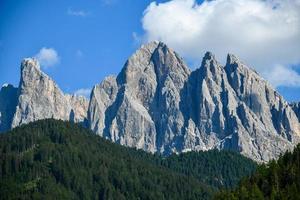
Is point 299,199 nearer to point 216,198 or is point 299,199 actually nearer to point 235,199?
point 235,199

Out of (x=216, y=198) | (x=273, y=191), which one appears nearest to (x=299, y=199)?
(x=273, y=191)

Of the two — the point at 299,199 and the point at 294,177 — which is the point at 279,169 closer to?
Result: the point at 294,177

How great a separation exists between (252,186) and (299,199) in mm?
19613

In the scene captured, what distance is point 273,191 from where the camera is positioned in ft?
591

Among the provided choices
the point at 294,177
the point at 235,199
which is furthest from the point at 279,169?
the point at 235,199

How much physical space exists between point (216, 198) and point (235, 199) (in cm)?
1364

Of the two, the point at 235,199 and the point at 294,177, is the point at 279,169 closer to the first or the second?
the point at 294,177

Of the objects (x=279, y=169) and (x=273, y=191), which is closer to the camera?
(x=273, y=191)

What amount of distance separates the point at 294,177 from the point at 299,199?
793 inches

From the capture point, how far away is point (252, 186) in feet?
618

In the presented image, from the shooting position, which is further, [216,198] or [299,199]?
[216,198]

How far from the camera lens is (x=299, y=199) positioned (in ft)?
560

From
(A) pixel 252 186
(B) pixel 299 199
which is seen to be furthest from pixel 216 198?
(B) pixel 299 199

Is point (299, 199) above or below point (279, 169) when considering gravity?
below
